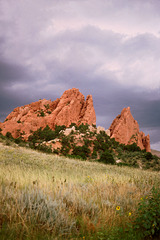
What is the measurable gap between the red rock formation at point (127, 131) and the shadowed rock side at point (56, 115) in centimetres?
1118

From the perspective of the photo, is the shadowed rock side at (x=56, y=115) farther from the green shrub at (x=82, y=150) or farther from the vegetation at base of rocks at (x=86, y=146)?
the green shrub at (x=82, y=150)

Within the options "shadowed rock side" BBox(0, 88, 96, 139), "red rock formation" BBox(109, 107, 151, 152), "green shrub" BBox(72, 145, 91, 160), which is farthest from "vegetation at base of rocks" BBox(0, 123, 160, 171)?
"shadowed rock side" BBox(0, 88, 96, 139)

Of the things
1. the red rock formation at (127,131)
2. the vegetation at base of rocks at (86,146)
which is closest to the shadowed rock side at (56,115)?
the vegetation at base of rocks at (86,146)

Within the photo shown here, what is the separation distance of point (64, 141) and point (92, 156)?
34.1 ft

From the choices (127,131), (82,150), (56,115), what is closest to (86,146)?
(82,150)

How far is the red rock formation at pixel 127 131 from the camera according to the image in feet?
236

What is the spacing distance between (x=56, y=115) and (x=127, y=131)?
33493mm

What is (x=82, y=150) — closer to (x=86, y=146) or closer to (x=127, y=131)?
(x=86, y=146)

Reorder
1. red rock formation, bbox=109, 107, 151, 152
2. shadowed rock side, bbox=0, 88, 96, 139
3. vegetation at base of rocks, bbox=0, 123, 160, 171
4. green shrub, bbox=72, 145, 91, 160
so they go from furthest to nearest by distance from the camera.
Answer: shadowed rock side, bbox=0, 88, 96, 139
red rock formation, bbox=109, 107, 151, 152
green shrub, bbox=72, 145, 91, 160
vegetation at base of rocks, bbox=0, 123, 160, 171

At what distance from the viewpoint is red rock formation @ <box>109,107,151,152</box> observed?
2835 inches

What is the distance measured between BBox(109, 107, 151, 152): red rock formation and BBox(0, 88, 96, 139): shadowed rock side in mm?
11180

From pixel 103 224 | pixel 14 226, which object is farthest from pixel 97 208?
pixel 14 226

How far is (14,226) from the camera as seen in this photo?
322 cm

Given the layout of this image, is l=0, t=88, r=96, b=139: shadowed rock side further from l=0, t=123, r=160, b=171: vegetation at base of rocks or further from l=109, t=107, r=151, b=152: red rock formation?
l=109, t=107, r=151, b=152: red rock formation
